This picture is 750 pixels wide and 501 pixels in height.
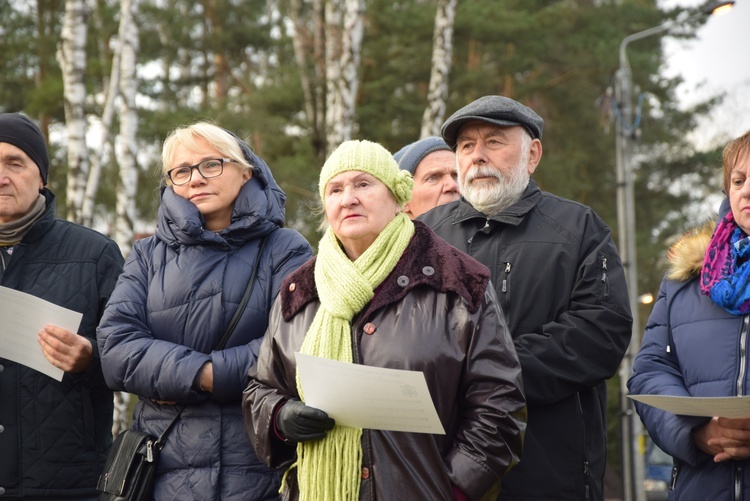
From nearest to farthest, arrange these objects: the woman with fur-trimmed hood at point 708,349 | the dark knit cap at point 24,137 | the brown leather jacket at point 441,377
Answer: the brown leather jacket at point 441,377 < the woman with fur-trimmed hood at point 708,349 < the dark knit cap at point 24,137

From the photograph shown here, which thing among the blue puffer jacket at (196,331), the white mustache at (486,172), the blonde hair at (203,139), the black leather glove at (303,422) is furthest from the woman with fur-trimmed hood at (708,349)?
the blonde hair at (203,139)

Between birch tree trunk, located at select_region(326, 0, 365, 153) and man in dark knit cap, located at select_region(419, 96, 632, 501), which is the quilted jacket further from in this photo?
birch tree trunk, located at select_region(326, 0, 365, 153)

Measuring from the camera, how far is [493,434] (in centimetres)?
338

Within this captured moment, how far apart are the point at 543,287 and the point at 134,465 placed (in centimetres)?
182

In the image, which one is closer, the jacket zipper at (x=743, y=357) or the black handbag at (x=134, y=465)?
the jacket zipper at (x=743, y=357)

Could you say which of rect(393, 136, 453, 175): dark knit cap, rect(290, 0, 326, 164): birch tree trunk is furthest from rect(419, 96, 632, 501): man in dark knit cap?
rect(290, 0, 326, 164): birch tree trunk

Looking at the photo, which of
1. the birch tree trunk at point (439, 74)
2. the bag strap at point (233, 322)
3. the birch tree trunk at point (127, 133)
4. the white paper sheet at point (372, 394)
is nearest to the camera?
the white paper sheet at point (372, 394)

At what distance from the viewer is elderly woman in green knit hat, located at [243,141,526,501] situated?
3.40m

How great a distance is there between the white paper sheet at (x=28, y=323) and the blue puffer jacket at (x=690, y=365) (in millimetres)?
2473

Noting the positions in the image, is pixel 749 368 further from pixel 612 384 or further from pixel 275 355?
pixel 612 384

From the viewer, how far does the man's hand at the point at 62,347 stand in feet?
14.6

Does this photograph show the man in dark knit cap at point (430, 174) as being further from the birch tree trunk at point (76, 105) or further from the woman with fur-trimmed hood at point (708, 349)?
the birch tree trunk at point (76, 105)

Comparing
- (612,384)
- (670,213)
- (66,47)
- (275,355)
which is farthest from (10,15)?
(275,355)

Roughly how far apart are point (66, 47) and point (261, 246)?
1107cm
